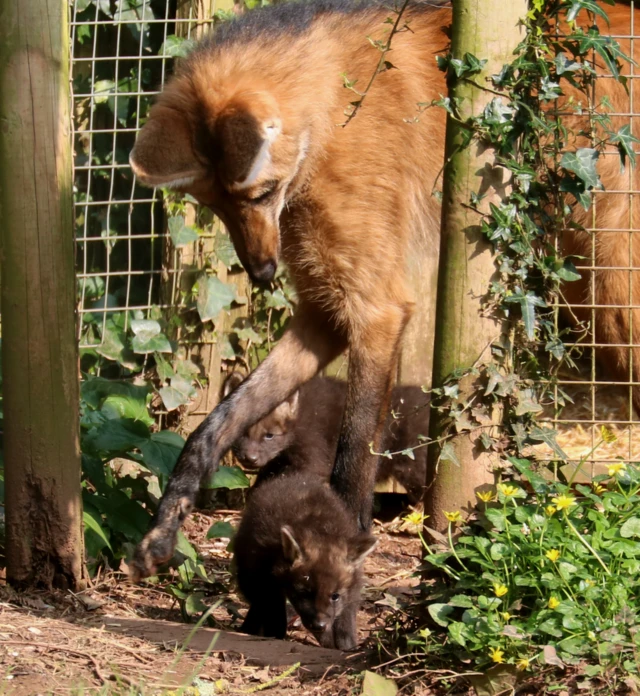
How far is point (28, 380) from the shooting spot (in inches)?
149

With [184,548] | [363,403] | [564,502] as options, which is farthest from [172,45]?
[564,502]

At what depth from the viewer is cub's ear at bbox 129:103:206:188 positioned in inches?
157

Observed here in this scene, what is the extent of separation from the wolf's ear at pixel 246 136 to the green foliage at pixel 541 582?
64.4 inches

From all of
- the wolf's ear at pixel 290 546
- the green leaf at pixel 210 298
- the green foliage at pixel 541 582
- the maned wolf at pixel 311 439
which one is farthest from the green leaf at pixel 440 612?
the green leaf at pixel 210 298

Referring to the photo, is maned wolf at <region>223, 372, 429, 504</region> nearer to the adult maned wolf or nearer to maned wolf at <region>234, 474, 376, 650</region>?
the adult maned wolf

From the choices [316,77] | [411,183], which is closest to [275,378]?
[411,183]

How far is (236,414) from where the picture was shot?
450cm

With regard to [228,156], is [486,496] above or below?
below

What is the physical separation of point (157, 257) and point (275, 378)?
182cm

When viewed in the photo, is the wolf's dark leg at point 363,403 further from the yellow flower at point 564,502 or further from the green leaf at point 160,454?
the yellow flower at point 564,502

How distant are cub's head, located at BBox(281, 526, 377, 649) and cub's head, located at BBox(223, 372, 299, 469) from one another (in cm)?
195

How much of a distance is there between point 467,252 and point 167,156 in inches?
60.7

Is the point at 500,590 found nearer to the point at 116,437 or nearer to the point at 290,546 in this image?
the point at 290,546

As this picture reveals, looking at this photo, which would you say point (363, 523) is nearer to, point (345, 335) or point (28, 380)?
point (345, 335)
